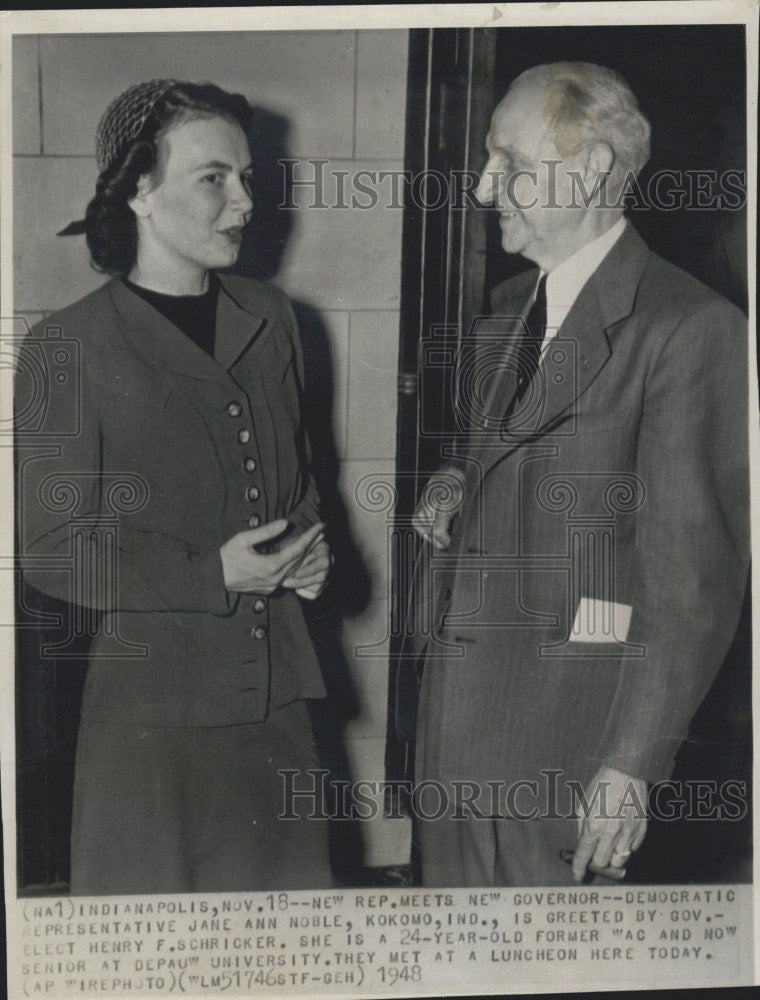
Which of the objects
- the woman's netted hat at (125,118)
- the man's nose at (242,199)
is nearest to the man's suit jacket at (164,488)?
the man's nose at (242,199)

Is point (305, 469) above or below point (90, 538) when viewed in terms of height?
above

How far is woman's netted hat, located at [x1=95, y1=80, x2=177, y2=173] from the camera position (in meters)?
2.17

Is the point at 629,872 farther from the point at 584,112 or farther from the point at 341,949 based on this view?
the point at 584,112

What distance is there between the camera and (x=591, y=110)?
2219mm

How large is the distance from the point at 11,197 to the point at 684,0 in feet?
3.99

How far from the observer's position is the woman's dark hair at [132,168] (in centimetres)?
217

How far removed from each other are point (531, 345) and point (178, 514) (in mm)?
668

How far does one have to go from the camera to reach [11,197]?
7.25ft

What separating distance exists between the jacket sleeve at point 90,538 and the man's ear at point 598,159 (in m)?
0.90

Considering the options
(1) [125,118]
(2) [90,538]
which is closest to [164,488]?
(2) [90,538]

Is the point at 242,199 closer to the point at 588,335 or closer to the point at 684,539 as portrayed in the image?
the point at 588,335

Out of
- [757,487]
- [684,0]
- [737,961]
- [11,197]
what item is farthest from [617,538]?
[11,197]

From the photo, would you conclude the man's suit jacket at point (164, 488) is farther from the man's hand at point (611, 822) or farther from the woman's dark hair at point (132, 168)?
the man's hand at point (611, 822)
